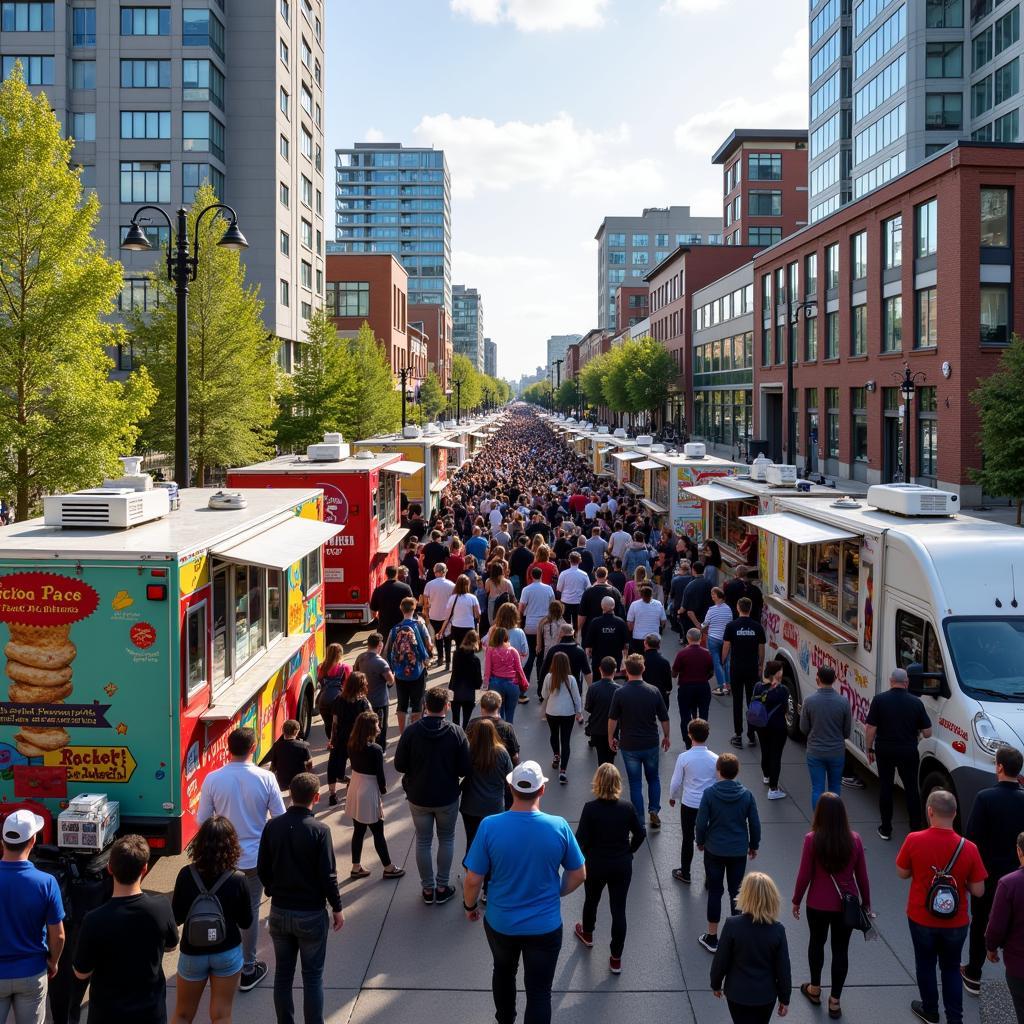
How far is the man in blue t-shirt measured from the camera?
5.68 m

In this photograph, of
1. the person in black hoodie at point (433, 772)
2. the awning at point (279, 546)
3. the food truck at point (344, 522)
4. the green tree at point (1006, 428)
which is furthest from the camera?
the green tree at point (1006, 428)

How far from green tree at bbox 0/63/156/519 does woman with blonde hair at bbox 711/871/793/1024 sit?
560 inches

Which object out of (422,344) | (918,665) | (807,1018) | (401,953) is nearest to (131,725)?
(401,953)

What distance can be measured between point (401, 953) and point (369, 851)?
6.94 ft

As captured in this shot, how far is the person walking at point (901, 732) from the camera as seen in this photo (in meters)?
8.83

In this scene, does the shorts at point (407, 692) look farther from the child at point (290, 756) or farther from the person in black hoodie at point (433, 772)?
the person in black hoodie at point (433, 772)

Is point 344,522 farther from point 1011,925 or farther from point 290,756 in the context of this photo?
point 1011,925

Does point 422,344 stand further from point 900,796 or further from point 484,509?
point 900,796

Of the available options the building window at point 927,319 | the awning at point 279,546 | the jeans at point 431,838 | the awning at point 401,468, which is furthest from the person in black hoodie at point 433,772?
the building window at point 927,319

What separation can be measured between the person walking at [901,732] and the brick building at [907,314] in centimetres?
2323

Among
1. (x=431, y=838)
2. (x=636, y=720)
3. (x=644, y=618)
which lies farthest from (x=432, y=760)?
(x=644, y=618)

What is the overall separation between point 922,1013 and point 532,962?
275cm

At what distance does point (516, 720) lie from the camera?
13352 millimetres

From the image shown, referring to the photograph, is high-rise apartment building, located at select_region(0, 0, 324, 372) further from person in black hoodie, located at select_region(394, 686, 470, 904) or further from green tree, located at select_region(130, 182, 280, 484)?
person in black hoodie, located at select_region(394, 686, 470, 904)
